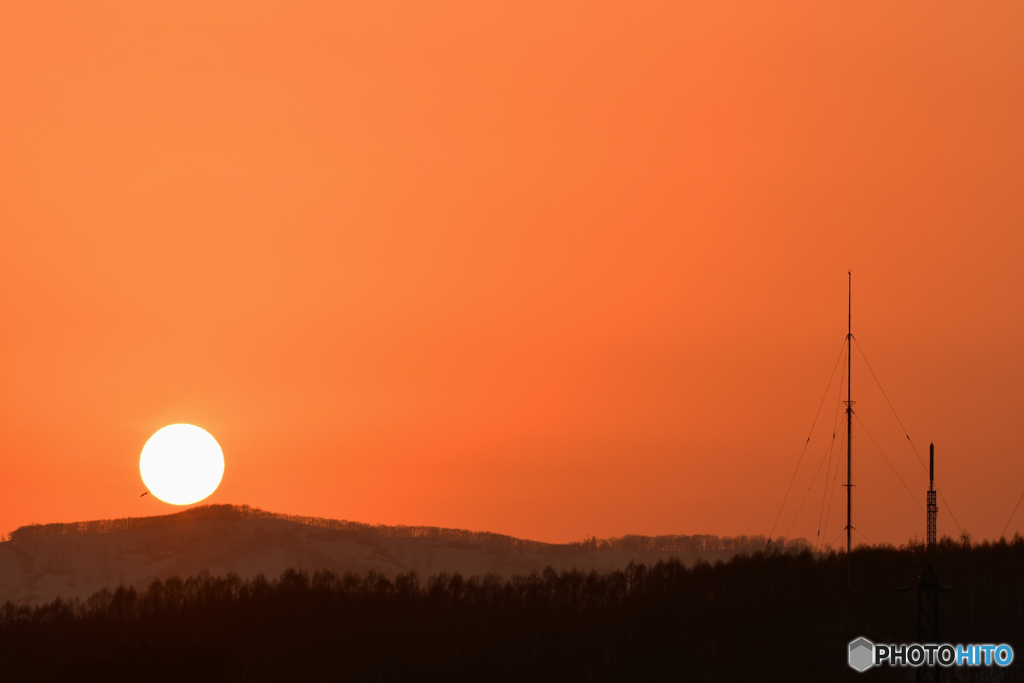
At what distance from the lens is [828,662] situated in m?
120

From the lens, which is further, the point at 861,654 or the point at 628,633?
the point at 628,633

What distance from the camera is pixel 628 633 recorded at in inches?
6152

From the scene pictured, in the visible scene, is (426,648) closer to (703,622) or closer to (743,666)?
(703,622)

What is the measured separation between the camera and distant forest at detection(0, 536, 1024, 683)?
416ft

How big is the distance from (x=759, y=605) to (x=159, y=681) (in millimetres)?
62061

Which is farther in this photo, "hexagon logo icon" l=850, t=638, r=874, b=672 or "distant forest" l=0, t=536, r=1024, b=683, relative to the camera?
"distant forest" l=0, t=536, r=1024, b=683

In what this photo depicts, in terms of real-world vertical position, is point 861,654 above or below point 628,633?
above

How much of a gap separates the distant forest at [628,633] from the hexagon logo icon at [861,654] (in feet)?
3.17

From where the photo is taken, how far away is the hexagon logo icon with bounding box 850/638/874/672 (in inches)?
4385

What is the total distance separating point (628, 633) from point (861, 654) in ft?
151

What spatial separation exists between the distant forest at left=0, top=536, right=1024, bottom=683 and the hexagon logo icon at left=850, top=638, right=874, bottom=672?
0.97 metres

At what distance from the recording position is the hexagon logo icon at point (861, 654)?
365ft

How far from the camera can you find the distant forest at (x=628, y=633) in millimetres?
126875

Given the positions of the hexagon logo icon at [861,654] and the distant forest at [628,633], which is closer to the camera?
the hexagon logo icon at [861,654]
